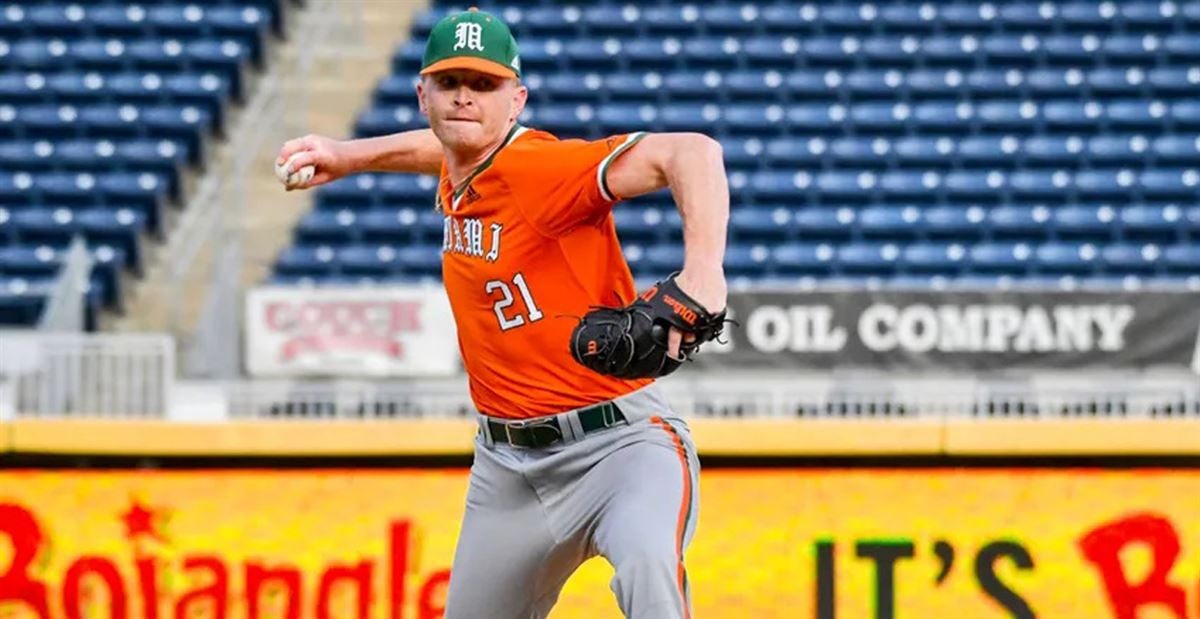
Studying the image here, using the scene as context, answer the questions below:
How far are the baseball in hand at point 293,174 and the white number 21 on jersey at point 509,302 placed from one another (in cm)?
58

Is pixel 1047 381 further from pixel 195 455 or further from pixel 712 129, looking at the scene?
pixel 195 455

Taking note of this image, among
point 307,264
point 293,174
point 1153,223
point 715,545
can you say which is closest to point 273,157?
point 307,264

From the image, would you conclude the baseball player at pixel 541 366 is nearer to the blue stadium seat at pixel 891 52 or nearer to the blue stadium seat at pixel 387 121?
the blue stadium seat at pixel 387 121

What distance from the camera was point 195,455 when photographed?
18.0 feet

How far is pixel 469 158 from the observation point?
369 centimetres

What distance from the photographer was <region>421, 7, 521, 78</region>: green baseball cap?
11.7 ft

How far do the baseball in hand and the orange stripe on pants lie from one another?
95cm

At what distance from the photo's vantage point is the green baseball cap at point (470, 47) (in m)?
3.55

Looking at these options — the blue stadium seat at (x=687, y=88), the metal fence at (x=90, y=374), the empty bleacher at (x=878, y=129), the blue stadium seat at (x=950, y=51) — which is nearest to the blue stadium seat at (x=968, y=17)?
the empty bleacher at (x=878, y=129)

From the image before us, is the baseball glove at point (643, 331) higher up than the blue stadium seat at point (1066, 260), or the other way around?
the blue stadium seat at point (1066, 260)

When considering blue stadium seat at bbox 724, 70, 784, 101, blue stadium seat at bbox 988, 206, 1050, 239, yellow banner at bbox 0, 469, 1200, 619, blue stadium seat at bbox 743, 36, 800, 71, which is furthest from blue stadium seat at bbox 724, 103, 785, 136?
yellow banner at bbox 0, 469, 1200, 619

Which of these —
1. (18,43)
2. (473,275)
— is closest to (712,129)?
(18,43)

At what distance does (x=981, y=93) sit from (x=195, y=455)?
833cm

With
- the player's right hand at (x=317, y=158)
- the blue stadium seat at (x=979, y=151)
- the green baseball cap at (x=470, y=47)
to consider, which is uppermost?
the blue stadium seat at (x=979, y=151)
